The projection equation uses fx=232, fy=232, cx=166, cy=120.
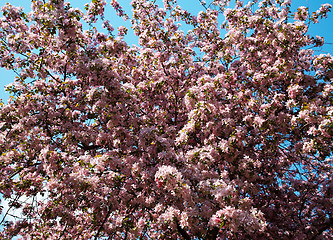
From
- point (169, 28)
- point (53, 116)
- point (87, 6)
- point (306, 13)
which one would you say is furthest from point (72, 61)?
point (306, 13)

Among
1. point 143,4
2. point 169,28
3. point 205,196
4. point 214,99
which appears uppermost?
point 143,4

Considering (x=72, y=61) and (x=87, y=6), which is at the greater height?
(x=87, y=6)

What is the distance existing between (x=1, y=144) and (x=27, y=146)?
0.72m

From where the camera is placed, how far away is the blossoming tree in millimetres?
6324

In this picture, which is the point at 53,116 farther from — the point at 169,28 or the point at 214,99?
the point at 169,28

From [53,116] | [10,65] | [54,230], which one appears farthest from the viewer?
[54,230]

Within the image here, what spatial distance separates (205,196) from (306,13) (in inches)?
300

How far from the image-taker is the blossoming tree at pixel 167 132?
632cm

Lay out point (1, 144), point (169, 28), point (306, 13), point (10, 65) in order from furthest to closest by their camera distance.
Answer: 1. point (169, 28)
2. point (10, 65)
3. point (306, 13)
4. point (1, 144)

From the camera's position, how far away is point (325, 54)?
7992mm

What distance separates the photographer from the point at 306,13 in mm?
8531

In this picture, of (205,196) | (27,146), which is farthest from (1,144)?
(205,196)

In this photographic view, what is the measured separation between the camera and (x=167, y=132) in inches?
314

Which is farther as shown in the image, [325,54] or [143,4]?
[143,4]
